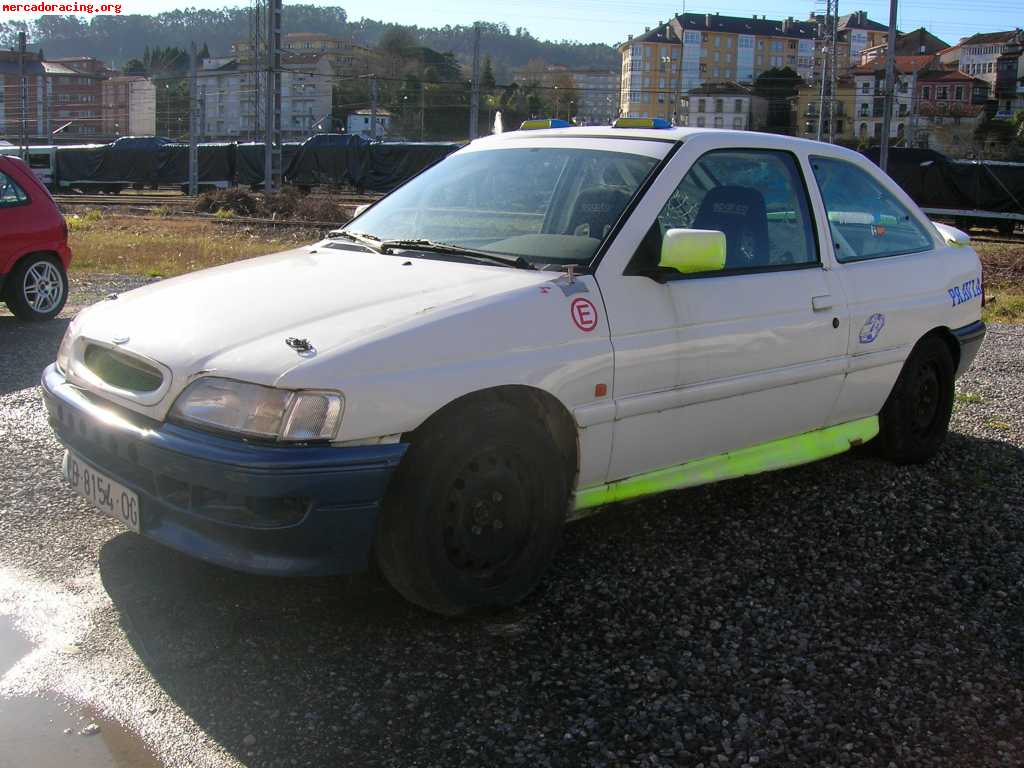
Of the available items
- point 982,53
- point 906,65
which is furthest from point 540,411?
point 982,53

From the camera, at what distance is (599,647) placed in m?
3.44

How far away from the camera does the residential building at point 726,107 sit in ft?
214

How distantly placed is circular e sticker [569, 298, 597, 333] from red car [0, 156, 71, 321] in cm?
752

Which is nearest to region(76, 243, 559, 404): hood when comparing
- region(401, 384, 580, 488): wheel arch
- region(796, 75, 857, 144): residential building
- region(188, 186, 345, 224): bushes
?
region(401, 384, 580, 488): wheel arch

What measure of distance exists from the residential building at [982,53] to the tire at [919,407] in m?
126

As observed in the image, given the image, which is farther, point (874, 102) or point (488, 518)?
point (874, 102)

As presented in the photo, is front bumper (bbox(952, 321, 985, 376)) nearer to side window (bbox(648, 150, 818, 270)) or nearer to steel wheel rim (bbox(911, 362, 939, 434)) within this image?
steel wheel rim (bbox(911, 362, 939, 434))

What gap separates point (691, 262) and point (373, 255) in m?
1.28

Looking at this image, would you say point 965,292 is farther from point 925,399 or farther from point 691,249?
point 691,249

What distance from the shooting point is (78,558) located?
160 inches

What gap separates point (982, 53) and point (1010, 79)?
13030 millimetres

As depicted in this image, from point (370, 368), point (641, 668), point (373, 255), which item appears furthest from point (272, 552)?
point (373, 255)

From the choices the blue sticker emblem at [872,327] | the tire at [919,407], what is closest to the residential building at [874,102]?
the tire at [919,407]

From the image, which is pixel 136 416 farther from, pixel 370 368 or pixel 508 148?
pixel 508 148
